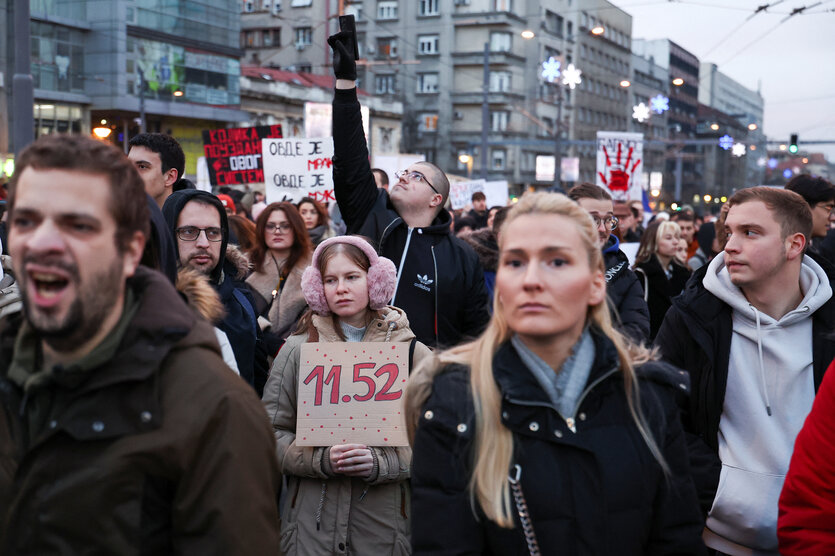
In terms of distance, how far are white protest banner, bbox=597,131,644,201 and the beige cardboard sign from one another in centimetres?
1530

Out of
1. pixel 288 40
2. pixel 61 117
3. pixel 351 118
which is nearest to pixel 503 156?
pixel 288 40

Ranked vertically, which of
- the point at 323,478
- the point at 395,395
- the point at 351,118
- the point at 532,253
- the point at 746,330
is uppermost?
the point at 351,118

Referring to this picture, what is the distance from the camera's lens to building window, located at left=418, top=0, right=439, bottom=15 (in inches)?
3041

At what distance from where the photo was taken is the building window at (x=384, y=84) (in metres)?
77.7

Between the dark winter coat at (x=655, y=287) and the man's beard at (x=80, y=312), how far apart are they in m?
6.30

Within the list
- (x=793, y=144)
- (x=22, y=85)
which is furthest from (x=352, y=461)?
(x=793, y=144)

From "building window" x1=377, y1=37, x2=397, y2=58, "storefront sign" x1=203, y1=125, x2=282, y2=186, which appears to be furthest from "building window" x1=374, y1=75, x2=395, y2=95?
"storefront sign" x1=203, y1=125, x2=282, y2=186

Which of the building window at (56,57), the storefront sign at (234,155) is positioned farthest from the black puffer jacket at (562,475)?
the building window at (56,57)

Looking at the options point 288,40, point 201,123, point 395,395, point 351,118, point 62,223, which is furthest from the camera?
point 288,40

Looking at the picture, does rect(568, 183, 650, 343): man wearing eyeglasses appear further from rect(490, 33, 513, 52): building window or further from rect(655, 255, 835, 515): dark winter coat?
rect(490, 33, 513, 52): building window

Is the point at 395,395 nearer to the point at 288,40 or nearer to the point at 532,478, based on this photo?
the point at 532,478

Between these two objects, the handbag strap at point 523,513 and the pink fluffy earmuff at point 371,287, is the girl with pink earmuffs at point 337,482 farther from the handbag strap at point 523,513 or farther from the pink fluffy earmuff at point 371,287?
the handbag strap at point 523,513

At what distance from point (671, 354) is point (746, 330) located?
313 millimetres

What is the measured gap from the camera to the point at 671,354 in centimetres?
383
